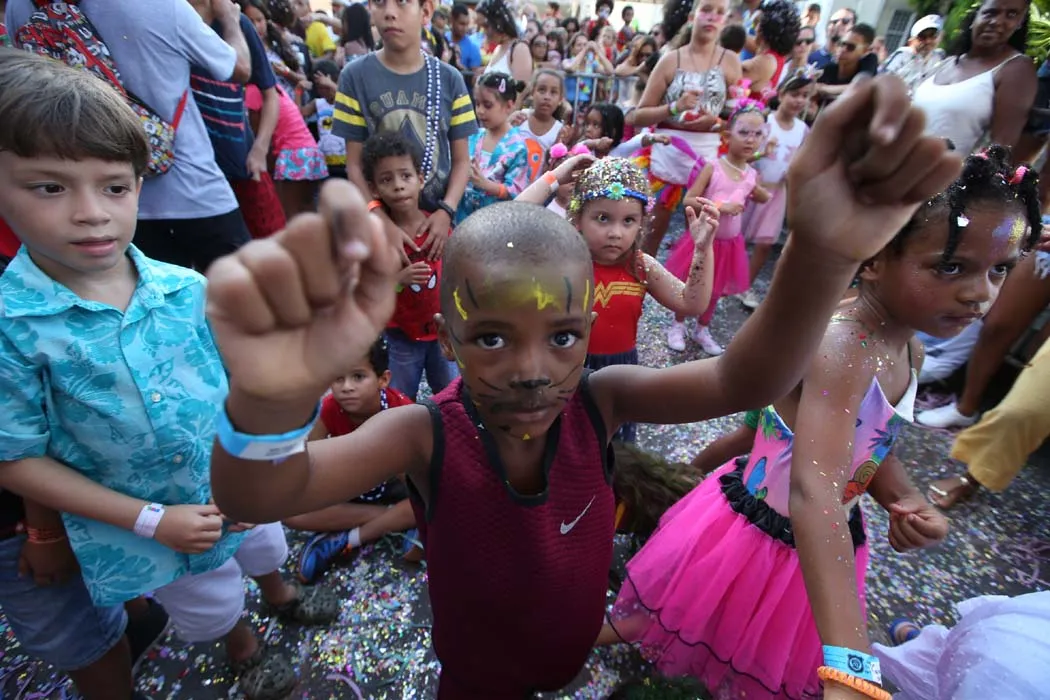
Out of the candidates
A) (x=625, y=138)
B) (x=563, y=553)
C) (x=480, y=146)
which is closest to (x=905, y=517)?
(x=563, y=553)

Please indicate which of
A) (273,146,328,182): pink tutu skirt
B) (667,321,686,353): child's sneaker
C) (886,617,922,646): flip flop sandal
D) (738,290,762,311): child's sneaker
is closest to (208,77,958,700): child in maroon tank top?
(886,617,922,646): flip flop sandal

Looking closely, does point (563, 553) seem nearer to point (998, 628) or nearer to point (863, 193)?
point (863, 193)

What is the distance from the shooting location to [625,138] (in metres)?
5.80

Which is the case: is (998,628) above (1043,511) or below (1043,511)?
above

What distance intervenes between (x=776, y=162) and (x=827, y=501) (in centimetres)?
413

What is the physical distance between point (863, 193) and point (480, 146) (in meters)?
3.51

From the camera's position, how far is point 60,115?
1118 mm

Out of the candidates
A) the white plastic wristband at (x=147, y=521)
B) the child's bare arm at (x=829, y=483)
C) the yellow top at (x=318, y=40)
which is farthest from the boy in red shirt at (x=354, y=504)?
the yellow top at (x=318, y=40)

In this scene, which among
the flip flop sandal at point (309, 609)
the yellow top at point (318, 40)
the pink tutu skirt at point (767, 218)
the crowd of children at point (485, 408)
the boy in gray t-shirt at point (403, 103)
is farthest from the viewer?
the yellow top at point (318, 40)

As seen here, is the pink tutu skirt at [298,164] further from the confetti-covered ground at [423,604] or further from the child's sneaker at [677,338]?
the child's sneaker at [677,338]

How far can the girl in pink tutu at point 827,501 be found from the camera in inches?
45.8

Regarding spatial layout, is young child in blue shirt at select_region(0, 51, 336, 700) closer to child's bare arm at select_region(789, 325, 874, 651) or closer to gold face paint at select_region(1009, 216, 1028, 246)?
child's bare arm at select_region(789, 325, 874, 651)

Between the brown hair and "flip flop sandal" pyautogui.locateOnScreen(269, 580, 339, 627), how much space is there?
1.61 m

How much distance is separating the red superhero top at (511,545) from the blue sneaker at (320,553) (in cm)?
111
